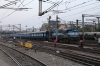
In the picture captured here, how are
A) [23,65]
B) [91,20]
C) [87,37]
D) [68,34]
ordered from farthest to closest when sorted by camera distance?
[91,20], [87,37], [68,34], [23,65]

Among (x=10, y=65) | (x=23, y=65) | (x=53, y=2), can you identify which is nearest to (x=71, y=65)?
(x=23, y=65)

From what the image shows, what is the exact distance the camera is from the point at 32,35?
61.0m

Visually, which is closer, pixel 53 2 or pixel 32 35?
pixel 53 2

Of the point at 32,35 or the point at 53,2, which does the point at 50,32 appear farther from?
the point at 53,2

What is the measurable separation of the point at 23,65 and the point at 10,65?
1060 mm

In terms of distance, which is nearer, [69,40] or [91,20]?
[69,40]

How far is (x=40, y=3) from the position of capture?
1755cm

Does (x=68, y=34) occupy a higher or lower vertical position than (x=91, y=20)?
lower

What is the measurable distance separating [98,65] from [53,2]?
784cm

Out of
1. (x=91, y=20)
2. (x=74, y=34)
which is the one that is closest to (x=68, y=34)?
(x=74, y=34)

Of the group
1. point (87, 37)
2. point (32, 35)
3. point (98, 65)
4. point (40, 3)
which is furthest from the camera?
point (32, 35)

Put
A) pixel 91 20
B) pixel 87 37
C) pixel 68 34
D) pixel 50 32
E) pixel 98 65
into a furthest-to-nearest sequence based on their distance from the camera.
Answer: pixel 91 20 < pixel 87 37 < pixel 50 32 < pixel 68 34 < pixel 98 65

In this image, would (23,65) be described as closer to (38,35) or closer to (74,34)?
(74,34)

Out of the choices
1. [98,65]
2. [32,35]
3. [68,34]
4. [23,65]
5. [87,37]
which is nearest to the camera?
[98,65]
